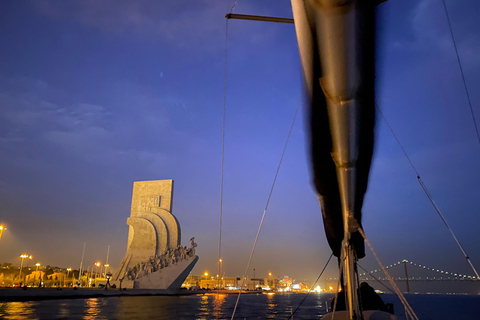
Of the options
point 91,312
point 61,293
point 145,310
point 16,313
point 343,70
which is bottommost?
point 61,293

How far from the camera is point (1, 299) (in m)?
24.2

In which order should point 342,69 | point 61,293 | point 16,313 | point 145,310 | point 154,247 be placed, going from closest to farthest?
1. point 342,69
2. point 16,313
3. point 145,310
4. point 61,293
5. point 154,247

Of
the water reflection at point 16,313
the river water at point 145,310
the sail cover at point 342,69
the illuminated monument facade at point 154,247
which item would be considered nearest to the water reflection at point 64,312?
the river water at point 145,310

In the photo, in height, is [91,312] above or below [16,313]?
below

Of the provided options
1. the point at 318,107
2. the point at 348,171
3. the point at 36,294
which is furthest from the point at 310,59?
the point at 36,294

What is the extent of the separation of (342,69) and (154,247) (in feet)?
165

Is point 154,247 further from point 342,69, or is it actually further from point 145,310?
point 342,69

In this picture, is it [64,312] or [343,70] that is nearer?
Result: [343,70]

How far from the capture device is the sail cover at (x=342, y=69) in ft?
5.76

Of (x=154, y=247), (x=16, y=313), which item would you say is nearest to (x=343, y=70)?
(x=16, y=313)

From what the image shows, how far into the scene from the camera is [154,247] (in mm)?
48562

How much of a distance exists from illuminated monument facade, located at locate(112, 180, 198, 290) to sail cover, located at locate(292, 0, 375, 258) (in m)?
46.1

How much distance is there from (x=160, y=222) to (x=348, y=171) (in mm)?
49952

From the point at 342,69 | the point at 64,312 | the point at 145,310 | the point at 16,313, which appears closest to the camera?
the point at 342,69
